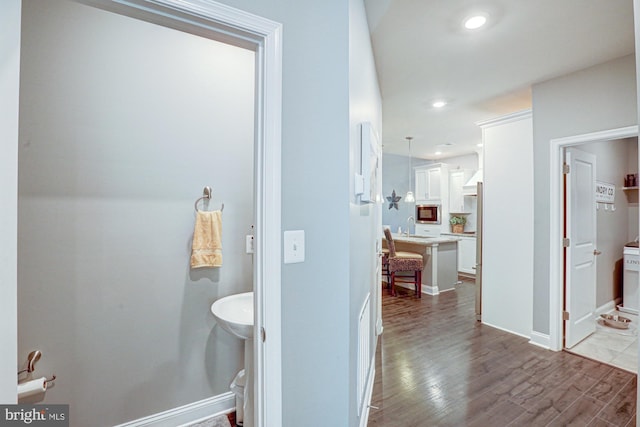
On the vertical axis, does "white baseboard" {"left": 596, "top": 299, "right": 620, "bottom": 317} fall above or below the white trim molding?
below

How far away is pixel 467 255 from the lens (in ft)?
20.4

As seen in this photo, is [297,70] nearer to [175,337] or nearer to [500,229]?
[175,337]

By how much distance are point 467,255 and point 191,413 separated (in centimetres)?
599

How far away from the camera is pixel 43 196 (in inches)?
59.7

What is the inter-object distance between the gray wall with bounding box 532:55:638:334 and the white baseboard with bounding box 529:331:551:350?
42 mm

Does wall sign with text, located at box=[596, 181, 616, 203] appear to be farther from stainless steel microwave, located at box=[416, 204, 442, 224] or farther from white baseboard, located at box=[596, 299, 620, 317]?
stainless steel microwave, located at box=[416, 204, 442, 224]

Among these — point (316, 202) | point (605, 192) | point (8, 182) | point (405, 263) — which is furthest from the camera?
point (405, 263)

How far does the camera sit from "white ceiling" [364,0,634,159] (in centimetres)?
194

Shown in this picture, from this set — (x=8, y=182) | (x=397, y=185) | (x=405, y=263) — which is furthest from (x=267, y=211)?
(x=397, y=185)

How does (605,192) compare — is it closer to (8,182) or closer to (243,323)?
(243,323)

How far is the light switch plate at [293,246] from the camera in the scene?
111cm

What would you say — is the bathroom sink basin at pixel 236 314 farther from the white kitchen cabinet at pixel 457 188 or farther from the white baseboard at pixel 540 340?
the white kitchen cabinet at pixel 457 188

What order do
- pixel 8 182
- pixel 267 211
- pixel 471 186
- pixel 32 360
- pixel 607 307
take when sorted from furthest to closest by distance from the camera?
1. pixel 471 186
2. pixel 607 307
3. pixel 32 360
4. pixel 267 211
5. pixel 8 182

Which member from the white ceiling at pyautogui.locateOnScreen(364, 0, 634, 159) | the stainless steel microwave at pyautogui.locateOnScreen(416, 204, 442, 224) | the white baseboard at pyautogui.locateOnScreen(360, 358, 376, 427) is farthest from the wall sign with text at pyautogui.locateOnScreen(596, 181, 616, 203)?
the white baseboard at pyautogui.locateOnScreen(360, 358, 376, 427)
